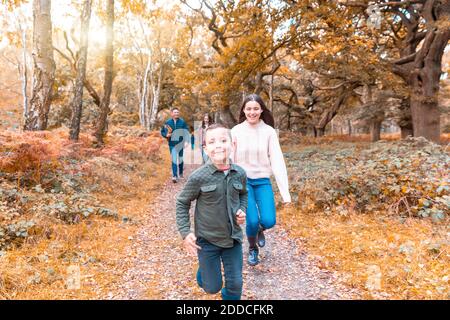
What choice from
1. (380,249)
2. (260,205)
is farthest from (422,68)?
(260,205)

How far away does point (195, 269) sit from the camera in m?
3.99

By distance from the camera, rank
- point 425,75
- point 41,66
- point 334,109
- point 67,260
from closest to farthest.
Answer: point 67,260 → point 41,66 → point 425,75 → point 334,109

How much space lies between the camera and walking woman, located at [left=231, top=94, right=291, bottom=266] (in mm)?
3727

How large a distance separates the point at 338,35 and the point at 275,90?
14191 millimetres

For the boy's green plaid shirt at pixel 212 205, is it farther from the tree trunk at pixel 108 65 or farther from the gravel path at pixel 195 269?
the tree trunk at pixel 108 65

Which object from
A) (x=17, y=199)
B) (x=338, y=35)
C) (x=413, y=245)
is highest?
(x=338, y=35)

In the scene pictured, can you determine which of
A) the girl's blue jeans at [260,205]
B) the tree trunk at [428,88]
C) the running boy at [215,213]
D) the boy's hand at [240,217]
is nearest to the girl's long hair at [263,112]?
the girl's blue jeans at [260,205]

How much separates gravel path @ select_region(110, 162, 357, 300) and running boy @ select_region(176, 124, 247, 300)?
0.87 meters

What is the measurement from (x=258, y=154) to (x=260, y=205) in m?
0.67

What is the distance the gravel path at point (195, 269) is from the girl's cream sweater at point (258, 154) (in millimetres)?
1056

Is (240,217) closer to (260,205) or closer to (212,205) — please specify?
(212,205)
